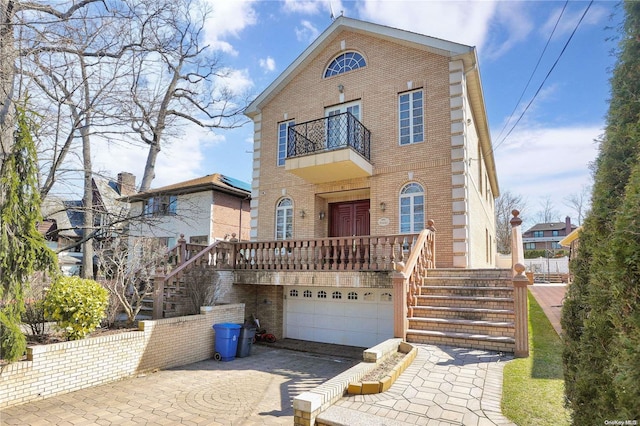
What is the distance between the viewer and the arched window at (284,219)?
549 inches

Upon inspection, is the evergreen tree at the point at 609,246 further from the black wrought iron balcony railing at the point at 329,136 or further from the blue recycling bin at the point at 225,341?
the black wrought iron balcony railing at the point at 329,136

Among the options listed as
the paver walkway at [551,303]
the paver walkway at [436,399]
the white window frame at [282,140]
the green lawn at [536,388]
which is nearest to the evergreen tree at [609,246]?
the green lawn at [536,388]

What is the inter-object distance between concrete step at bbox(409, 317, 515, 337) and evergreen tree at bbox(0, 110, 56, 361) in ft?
24.1

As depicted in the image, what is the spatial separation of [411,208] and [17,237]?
32.4ft

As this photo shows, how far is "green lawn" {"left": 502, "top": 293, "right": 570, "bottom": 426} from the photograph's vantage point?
4.18 metres

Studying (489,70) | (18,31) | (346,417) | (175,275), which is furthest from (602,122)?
(489,70)

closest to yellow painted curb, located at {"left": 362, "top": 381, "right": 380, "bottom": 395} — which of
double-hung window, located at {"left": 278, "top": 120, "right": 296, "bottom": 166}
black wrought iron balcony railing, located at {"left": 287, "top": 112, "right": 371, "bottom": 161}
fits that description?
black wrought iron balcony railing, located at {"left": 287, "top": 112, "right": 371, "bottom": 161}

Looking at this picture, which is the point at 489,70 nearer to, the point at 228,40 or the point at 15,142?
the point at 228,40

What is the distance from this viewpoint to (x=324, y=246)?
10852 millimetres

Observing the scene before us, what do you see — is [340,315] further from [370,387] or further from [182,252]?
[370,387]

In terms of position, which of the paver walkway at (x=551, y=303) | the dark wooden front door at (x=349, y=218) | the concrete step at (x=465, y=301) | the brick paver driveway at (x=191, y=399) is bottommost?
the brick paver driveway at (x=191, y=399)

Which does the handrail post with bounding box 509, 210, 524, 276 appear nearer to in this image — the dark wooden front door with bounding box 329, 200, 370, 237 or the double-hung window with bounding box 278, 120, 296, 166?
the dark wooden front door with bounding box 329, 200, 370, 237

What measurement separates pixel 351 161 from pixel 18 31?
8209mm

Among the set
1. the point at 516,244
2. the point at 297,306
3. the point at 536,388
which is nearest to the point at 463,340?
the point at 536,388
